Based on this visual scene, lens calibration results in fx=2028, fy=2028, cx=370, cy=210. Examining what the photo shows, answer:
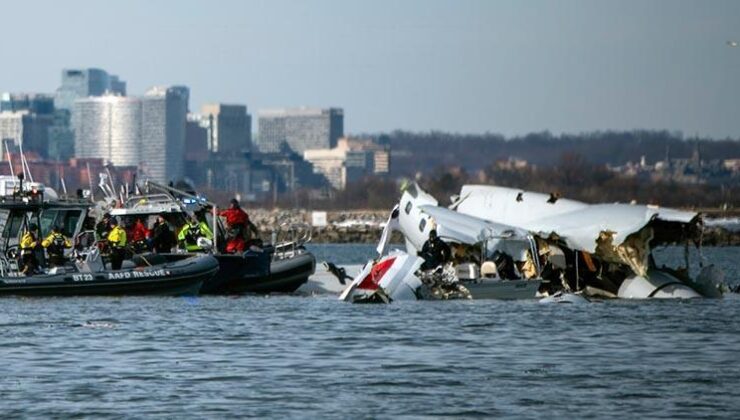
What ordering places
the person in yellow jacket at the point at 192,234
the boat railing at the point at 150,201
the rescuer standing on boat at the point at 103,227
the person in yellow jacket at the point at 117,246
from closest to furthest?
the person in yellow jacket at the point at 117,246 < the rescuer standing on boat at the point at 103,227 < the person in yellow jacket at the point at 192,234 < the boat railing at the point at 150,201

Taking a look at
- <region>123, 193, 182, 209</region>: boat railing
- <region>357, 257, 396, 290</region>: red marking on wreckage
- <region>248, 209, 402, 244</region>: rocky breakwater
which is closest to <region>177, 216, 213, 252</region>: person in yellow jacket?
<region>123, 193, 182, 209</region>: boat railing

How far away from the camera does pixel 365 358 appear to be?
3166cm

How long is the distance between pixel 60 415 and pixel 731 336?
1469 cm

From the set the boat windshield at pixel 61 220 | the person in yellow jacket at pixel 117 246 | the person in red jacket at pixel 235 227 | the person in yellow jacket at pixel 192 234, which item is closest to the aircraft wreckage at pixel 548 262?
the person in red jacket at pixel 235 227

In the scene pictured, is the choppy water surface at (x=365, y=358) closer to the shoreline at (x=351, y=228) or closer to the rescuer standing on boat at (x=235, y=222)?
the rescuer standing on boat at (x=235, y=222)

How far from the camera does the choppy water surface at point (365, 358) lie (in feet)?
84.9

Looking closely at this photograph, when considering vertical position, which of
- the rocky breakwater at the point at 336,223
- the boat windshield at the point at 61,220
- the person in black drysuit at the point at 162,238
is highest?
the boat windshield at the point at 61,220

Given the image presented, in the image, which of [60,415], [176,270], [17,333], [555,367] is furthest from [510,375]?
[176,270]

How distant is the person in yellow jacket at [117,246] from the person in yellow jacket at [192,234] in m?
2.05

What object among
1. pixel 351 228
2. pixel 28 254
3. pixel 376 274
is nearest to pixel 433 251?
pixel 376 274

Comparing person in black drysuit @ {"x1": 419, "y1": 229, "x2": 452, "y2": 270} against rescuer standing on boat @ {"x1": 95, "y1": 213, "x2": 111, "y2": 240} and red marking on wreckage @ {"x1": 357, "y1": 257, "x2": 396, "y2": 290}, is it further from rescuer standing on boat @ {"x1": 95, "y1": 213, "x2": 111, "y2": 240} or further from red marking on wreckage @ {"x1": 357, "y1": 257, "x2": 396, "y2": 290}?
rescuer standing on boat @ {"x1": 95, "y1": 213, "x2": 111, "y2": 240}

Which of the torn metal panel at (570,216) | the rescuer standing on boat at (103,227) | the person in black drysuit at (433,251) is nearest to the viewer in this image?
the torn metal panel at (570,216)

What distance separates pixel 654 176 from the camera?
103500 millimetres

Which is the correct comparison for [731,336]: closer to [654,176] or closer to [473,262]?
[473,262]
